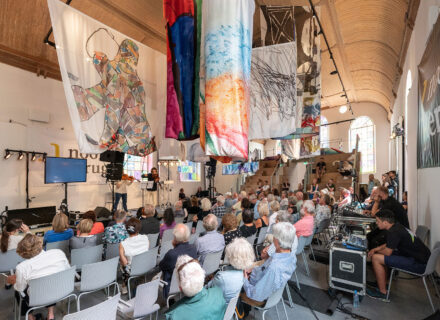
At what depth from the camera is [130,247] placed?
3260mm

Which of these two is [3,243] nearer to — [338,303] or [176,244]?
[176,244]

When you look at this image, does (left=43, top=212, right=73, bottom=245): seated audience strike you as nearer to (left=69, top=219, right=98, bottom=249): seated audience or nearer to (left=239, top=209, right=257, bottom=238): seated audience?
(left=69, top=219, right=98, bottom=249): seated audience

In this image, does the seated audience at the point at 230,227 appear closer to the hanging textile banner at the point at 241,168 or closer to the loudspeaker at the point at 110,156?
the loudspeaker at the point at 110,156

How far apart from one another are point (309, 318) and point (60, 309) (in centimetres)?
297

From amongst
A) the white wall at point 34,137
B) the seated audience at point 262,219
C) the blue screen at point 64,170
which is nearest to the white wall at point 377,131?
the seated audience at point 262,219

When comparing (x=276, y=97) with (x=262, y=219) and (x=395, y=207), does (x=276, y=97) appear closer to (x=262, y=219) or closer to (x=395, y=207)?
(x=262, y=219)

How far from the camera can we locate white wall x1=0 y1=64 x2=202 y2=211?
25.6 feet

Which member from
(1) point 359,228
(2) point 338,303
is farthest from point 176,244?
(1) point 359,228

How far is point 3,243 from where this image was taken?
3.16m

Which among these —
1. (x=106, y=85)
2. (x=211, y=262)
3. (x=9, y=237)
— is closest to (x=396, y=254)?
(x=211, y=262)

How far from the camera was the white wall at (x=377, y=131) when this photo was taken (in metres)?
16.0

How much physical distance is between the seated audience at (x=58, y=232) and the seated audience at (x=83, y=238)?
356 millimetres

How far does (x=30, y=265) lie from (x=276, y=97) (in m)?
3.96

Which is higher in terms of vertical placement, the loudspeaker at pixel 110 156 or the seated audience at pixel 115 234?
the loudspeaker at pixel 110 156
